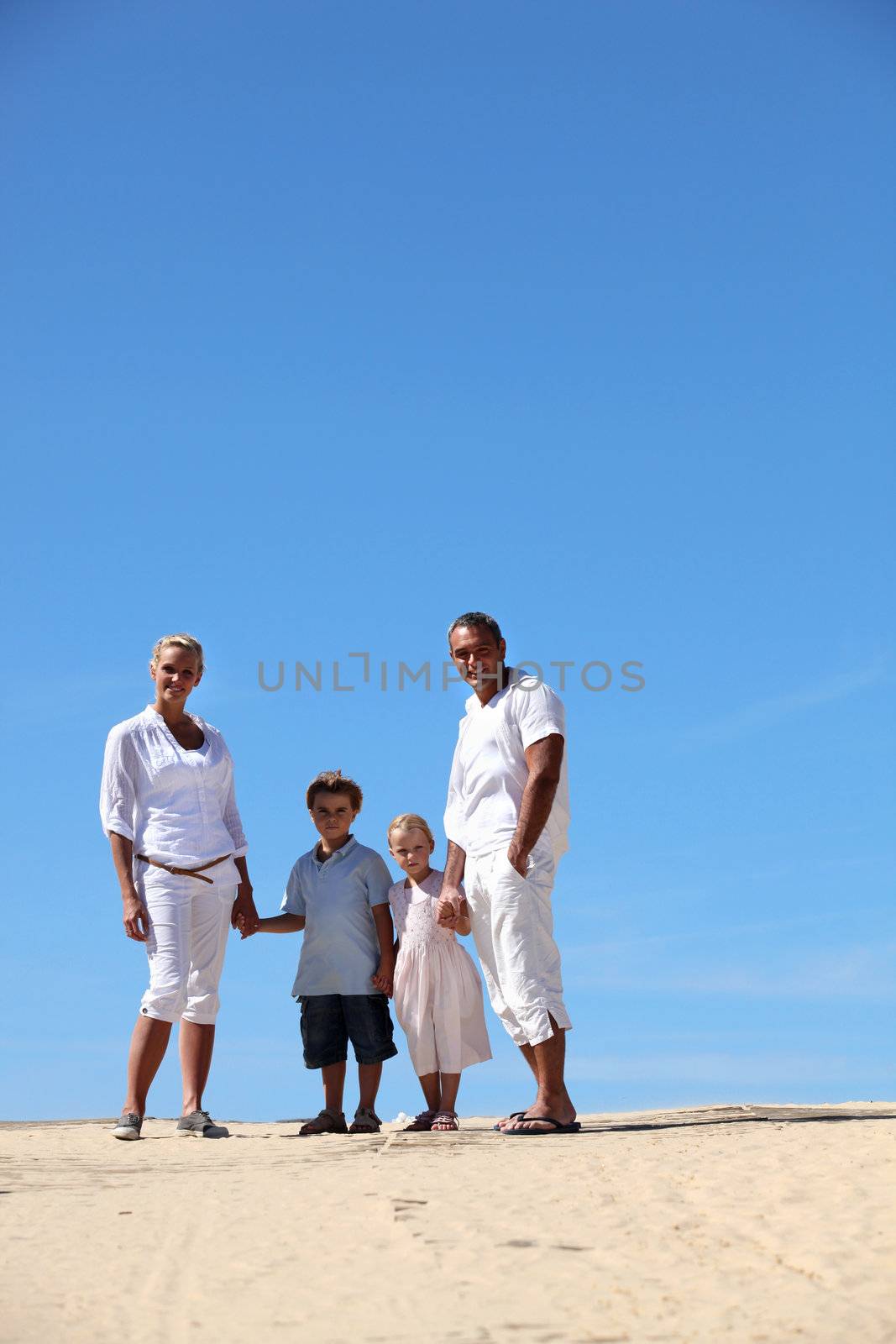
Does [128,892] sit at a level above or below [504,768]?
below

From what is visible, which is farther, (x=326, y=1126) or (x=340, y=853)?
(x=340, y=853)

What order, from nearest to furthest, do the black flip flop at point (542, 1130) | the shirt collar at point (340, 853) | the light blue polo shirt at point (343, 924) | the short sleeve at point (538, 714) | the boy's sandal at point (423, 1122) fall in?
the black flip flop at point (542, 1130)
the short sleeve at point (538, 714)
the boy's sandal at point (423, 1122)
the light blue polo shirt at point (343, 924)
the shirt collar at point (340, 853)

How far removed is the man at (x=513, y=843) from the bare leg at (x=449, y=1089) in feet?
2.55

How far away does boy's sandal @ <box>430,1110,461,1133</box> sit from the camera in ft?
22.4

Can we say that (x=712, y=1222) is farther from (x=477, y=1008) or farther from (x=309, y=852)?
(x=309, y=852)

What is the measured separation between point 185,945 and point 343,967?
0.95 metres

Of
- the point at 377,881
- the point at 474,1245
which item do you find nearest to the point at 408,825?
the point at 377,881

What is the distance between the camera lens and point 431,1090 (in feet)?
23.6

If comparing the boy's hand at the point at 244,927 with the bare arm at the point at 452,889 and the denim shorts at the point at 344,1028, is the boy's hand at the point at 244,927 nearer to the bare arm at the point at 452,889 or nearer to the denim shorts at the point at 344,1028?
the denim shorts at the point at 344,1028

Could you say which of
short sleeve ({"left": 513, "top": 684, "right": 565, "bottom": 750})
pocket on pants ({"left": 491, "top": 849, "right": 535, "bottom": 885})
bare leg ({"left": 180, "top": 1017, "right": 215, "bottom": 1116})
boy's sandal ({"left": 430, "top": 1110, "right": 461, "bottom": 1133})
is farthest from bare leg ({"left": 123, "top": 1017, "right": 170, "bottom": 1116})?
short sleeve ({"left": 513, "top": 684, "right": 565, "bottom": 750})

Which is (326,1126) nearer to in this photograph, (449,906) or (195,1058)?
(195,1058)

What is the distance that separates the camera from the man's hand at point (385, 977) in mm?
7457

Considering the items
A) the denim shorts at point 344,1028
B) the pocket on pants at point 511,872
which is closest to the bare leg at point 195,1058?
the denim shorts at point 344,1028

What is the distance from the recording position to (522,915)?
634 cm
